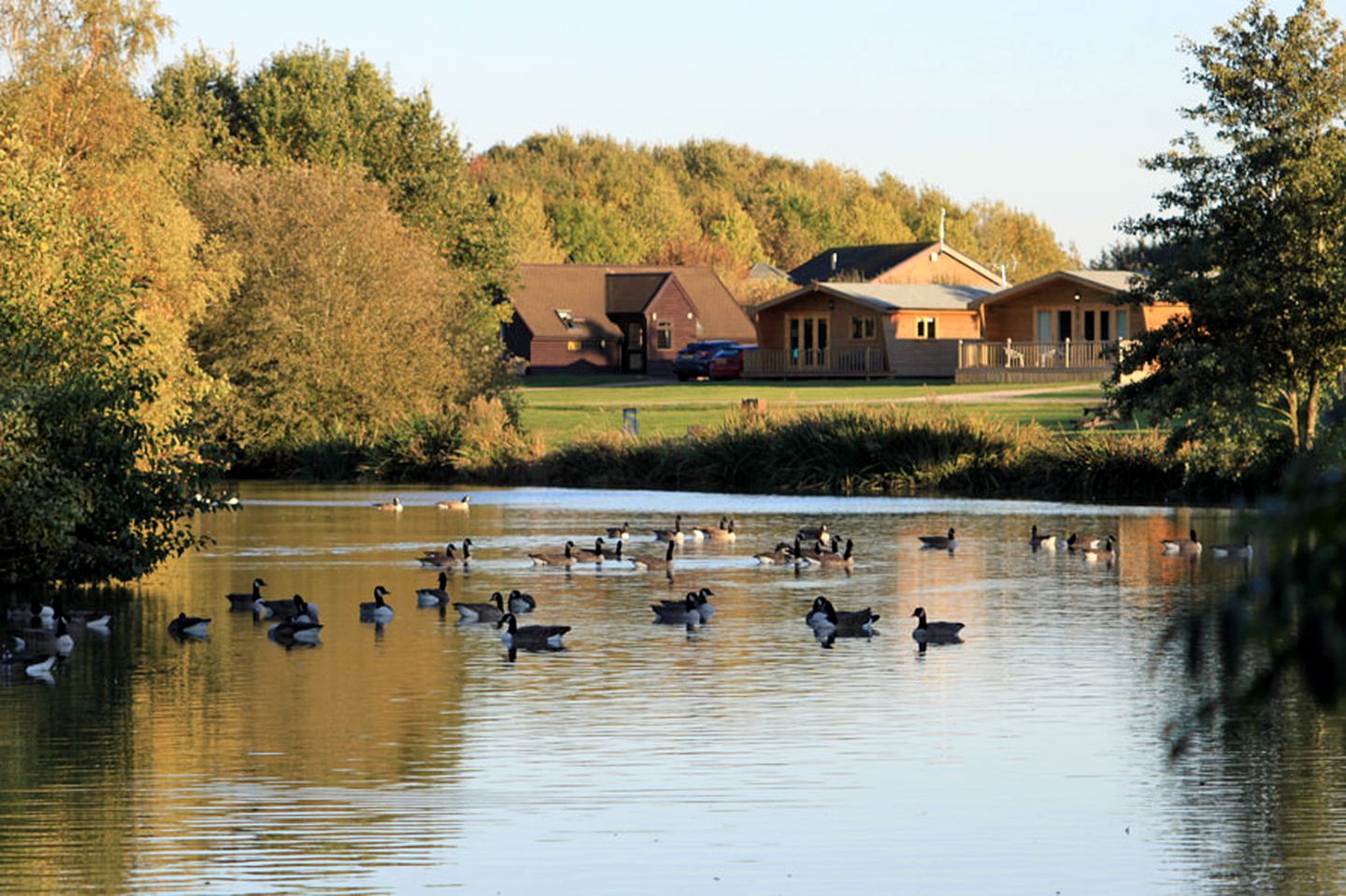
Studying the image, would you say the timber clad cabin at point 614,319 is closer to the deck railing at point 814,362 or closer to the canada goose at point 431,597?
the deck railing at point 814,362

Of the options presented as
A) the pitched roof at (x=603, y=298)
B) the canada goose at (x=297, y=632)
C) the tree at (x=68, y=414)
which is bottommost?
the canada goose at (x=297, y=632)

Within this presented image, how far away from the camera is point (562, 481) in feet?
197

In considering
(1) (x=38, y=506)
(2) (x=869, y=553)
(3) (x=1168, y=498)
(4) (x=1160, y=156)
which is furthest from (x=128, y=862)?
(3) (x=1168, y=498)

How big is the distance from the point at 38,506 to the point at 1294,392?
27.4 m

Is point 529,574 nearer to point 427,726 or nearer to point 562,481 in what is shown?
point 427,726

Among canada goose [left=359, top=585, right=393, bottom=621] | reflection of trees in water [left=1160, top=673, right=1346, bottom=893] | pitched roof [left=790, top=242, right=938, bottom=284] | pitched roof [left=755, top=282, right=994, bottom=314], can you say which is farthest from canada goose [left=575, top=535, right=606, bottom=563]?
pitched roof [left=790, top=242, right=938, bottom=284]

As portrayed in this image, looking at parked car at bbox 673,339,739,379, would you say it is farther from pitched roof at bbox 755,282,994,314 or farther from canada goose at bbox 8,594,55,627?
canada goose at bbox 8,594,55,627

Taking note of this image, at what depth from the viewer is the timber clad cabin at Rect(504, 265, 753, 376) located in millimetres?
125500

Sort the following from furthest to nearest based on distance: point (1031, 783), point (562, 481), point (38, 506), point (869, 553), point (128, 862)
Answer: point (562, 481) → point (869, 553) → point (38, 506) → point (1031, 783) → point (128, 862)

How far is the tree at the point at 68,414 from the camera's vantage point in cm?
2684

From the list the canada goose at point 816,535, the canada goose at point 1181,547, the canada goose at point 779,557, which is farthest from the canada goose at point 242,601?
the canada goose at point 1181,547

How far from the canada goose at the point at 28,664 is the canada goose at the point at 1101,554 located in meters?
19.1

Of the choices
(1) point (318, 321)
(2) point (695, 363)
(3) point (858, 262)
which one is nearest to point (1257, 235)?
(1) point (318, 321)

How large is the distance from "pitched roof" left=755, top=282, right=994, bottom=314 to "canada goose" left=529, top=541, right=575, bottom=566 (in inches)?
2495
